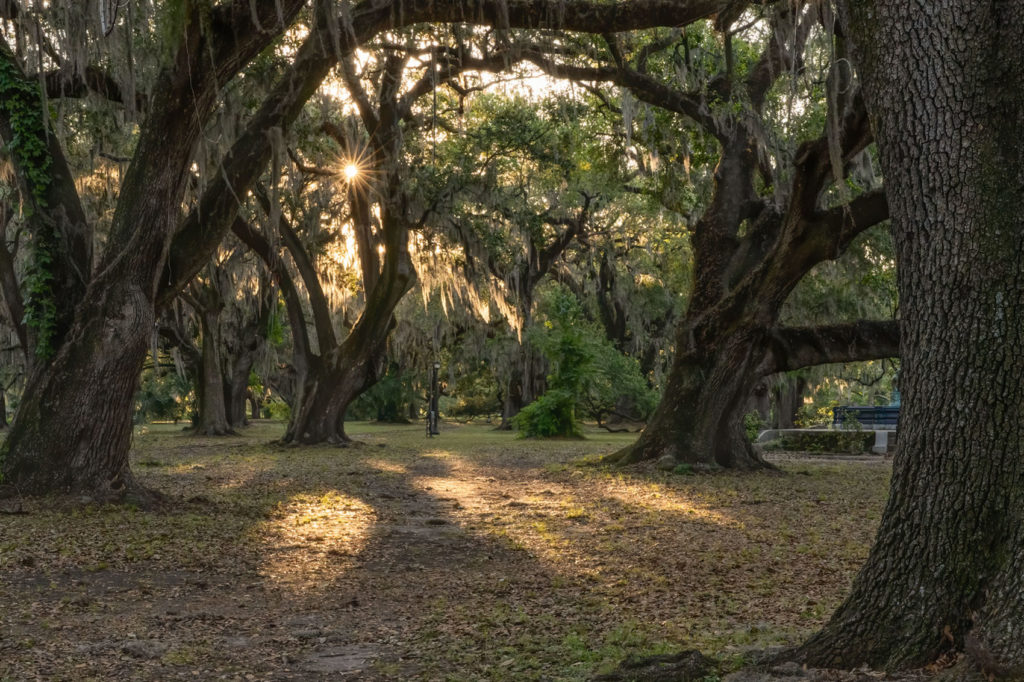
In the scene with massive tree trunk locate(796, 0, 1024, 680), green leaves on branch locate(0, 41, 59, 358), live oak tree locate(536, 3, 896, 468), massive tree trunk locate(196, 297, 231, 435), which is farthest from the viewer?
massive tree trunk locate(196, 297, 231, 435)

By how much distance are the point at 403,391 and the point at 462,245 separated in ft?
73.4

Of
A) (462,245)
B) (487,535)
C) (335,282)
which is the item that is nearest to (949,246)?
(487,535)

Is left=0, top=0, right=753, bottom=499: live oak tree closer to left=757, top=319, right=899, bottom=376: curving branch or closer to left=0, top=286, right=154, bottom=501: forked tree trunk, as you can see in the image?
left=0, top=286, right=154, bottom=501: forked tree trunk

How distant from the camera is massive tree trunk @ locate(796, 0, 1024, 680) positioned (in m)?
3.66

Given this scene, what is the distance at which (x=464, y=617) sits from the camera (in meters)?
5.89

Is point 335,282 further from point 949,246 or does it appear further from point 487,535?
point 949,246

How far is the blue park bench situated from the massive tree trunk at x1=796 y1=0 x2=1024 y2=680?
65.2 feet

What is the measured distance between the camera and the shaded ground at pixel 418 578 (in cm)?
501

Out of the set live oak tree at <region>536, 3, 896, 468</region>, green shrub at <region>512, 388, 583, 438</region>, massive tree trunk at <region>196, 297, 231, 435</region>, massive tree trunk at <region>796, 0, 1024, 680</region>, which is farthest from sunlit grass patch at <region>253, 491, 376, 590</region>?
massive tree trunk at <region>196, 297, 231, 435</region>

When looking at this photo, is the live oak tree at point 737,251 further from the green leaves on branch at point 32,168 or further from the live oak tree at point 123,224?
the green leaves on branch at point 32,168

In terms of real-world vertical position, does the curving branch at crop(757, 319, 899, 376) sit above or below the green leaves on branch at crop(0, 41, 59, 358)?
below

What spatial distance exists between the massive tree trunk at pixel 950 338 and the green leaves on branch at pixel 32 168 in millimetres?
8625

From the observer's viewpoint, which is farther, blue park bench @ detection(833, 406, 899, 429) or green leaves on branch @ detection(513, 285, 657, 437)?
green leaves on branch @ detection(513, 285, 657, 437)

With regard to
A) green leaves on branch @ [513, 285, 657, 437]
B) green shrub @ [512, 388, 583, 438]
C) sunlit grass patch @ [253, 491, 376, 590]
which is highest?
green leaves on branch @ [513, 285, 657, 437]
